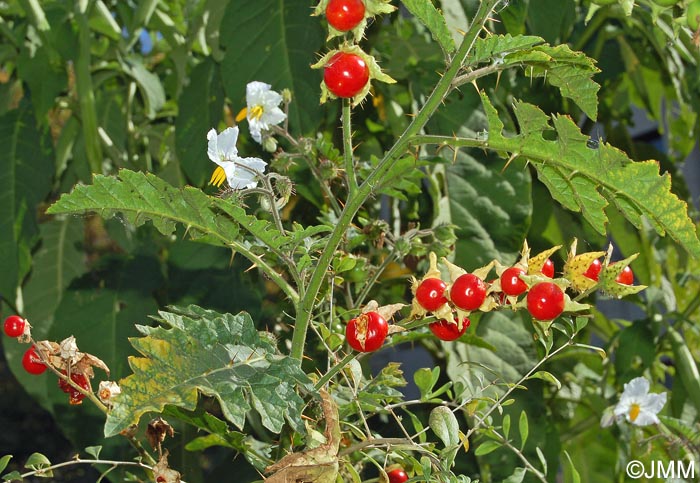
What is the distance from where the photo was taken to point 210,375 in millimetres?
338

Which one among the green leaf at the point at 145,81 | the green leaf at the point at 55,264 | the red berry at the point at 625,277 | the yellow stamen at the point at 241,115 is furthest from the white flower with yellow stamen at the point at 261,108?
the green leaf at the point at 55,264

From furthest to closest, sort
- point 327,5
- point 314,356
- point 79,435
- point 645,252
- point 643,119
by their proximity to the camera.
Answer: point 643,119
point 645,252
point 79,435
point 314,356
point 327,5

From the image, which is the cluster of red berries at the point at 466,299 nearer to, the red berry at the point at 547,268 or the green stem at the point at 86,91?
the red berry at the point at 547,268

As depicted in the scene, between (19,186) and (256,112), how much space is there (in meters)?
0.41

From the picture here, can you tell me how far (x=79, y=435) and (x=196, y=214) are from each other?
48 cm

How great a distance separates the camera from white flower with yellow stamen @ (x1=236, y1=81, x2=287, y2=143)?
54 cm

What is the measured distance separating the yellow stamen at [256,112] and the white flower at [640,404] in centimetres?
38

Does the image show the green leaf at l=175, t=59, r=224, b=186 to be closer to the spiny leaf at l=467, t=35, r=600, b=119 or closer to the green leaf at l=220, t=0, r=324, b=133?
the green leaf at l=220, t=0, r=324, b=133

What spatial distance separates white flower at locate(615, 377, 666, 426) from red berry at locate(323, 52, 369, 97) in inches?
17.5

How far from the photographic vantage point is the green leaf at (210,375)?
317mm

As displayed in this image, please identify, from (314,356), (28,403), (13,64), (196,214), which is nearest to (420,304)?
(196,214)

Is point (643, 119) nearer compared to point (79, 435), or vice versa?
point (79, 435)

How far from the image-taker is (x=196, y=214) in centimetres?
38

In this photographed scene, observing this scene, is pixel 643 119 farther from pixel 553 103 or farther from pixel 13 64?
pixel 13 64
